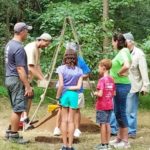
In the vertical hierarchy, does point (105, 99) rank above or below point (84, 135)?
above

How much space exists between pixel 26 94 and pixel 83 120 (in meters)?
1.60

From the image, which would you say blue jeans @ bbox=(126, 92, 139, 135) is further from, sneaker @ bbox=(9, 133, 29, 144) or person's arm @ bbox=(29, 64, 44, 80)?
sneaker @ bbox=(9, 133, 29, 144)

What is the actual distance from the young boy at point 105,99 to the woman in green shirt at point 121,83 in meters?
0.29

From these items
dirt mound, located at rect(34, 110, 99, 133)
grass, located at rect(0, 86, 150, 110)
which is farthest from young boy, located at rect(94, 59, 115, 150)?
grass, located at rect(0, 86, 150, 110)

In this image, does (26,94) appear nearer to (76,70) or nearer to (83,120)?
(76,70)

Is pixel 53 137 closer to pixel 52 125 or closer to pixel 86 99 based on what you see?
pixel 52 125

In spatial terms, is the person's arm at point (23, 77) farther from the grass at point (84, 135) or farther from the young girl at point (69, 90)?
the grass at point (84, 135)

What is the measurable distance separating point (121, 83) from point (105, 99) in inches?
17.9

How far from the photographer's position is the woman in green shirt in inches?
259

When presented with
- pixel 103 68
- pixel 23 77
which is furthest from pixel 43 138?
pixel 103 68

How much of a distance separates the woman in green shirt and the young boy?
29 centimetres

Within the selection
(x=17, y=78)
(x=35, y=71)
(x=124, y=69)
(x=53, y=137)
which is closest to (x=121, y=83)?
(x=124, y=69)

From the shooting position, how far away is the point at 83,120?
7.93 meters

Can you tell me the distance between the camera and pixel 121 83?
21.6ft
